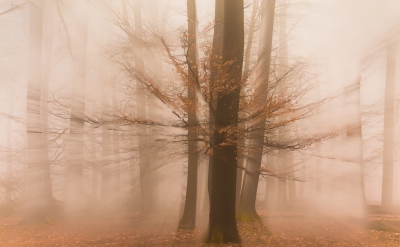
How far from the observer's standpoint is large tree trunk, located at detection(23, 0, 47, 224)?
1238cm

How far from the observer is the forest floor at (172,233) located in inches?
355

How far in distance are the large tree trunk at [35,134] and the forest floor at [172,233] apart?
2.35 feet

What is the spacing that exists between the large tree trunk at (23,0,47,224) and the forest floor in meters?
0.72

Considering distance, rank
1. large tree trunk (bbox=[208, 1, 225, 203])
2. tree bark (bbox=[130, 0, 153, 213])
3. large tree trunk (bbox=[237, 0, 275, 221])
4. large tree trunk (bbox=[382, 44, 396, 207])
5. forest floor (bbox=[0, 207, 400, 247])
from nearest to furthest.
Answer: large tree trunk (bbox=[208, 1, 225, 203])
forest floor (bbox=[0, 207, 400, 247])
large tree trunk (bbox=[237, 0, 275, 221])
tree bark (bbox=[130, 0, 153, 213])
large tree trunk (bbox=[382, 44, 396, 207])

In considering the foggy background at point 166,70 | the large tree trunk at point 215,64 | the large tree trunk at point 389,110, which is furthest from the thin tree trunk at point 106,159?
the large tree trunk at point 389,110

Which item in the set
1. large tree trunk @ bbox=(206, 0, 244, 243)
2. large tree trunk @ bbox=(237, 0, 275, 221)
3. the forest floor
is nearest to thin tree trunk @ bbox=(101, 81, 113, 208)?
the forest floor

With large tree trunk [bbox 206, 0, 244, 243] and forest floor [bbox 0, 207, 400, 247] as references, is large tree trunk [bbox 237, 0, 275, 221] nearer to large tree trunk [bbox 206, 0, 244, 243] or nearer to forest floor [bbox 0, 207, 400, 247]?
forest floor [bbox 0, 207, 400, 247]

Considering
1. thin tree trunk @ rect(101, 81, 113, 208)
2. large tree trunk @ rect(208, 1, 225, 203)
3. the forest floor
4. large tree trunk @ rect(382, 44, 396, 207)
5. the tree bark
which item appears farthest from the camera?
thin tree trunk @ rect(101, 81, 113, 208)

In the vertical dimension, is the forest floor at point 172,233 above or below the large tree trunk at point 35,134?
below

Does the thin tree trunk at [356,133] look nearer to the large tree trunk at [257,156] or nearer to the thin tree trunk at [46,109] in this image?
the large tree trunk at [257,156]

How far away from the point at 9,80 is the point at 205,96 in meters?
14.5

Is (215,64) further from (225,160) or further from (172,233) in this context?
(172,233)

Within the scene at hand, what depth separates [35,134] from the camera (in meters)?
12.4

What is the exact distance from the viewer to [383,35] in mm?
15992
